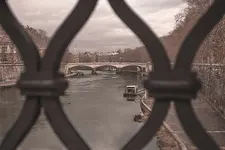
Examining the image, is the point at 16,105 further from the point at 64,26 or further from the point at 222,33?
the point at 64,26

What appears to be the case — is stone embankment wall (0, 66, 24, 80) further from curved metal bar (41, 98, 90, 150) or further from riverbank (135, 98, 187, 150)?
curved metal bar (41, 98, 90, 150)

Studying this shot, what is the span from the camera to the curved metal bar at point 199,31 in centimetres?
78

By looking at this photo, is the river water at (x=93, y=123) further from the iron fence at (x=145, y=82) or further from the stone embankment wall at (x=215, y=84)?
the iron fence at (x=145, y=82)

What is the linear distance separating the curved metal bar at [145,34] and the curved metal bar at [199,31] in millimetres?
43

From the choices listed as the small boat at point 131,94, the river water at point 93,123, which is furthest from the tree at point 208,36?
the small boat at point 131,94

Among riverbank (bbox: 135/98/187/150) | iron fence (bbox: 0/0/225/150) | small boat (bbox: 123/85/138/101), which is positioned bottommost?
small boat (bbox: 123/85/138/101)

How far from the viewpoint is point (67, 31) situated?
0.86 m

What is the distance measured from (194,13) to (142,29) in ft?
65.7

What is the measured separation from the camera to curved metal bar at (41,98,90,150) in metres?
0.85

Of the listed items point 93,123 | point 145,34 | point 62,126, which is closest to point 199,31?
point 145,34

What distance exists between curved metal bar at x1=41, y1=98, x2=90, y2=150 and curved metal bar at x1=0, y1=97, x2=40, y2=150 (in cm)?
3

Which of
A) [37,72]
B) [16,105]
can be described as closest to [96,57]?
[16,105]

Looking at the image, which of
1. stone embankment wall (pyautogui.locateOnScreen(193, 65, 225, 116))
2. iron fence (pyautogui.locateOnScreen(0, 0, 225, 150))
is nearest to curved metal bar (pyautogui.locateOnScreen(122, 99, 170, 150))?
iron fence (pyautogui.locateOnScreen(0, 0, 225, 150))

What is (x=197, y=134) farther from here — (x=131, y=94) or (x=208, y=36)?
(x=131, y=94)
